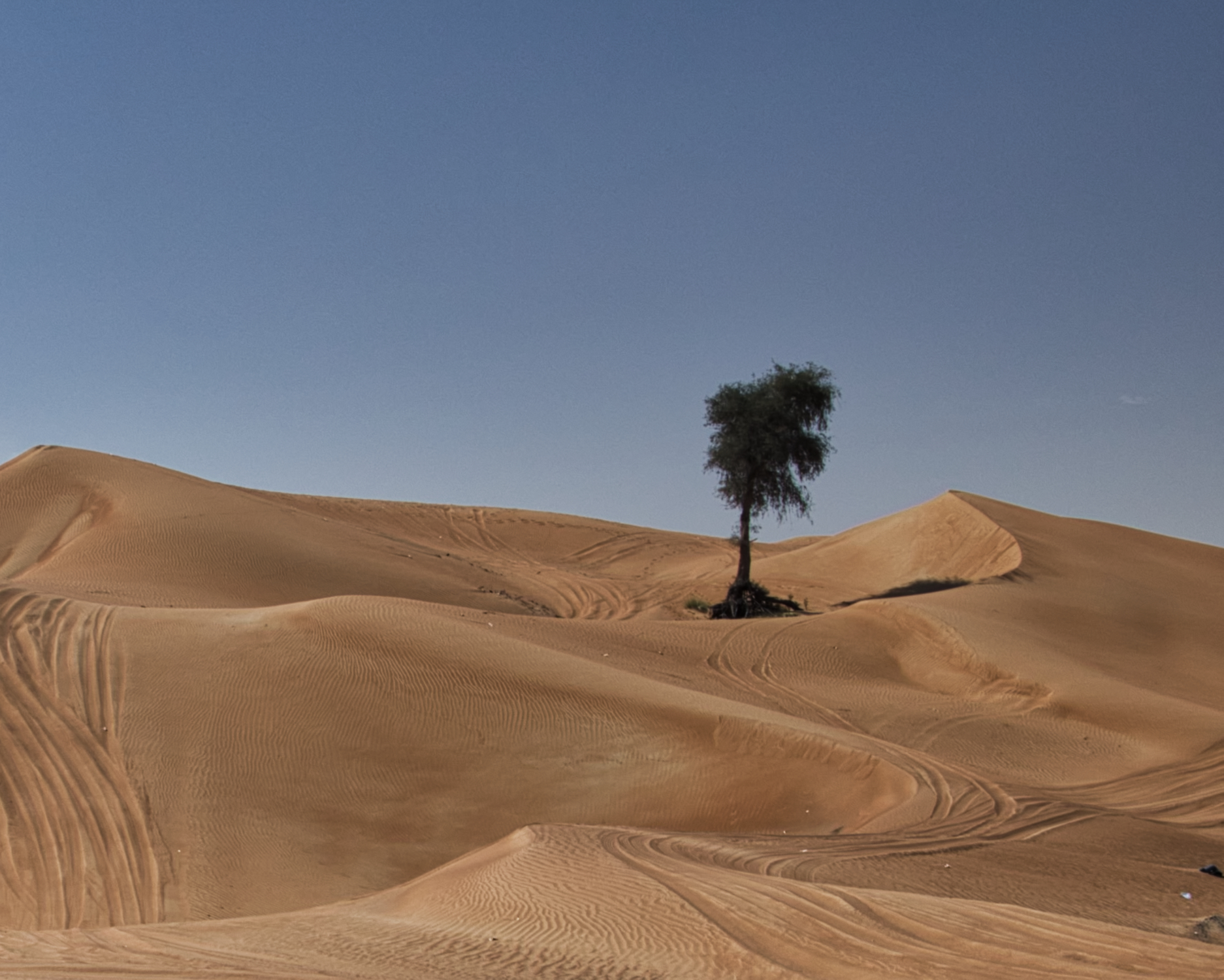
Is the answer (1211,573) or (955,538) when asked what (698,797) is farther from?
(1211,573)

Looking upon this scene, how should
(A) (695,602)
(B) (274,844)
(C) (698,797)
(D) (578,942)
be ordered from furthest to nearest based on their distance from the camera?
(A) (695,602) < (C) (698,797) < (B) (274,844) < (D) (578,942)

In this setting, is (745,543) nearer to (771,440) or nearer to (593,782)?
(771,440)

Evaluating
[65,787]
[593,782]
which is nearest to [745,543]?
[593,782]

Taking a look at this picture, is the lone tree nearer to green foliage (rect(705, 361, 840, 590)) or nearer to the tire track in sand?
green foliage (rect(705, 361, 840, 590))

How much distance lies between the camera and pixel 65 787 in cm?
1226

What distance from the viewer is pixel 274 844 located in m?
12.3

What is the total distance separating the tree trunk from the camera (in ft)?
96.1

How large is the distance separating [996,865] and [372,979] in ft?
22.4

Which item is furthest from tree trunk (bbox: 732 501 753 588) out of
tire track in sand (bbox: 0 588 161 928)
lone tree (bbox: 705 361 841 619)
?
tire track in sand (bbox: 0 588 161 928)

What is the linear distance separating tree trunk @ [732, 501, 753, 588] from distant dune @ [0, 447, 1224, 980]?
5.72 metres

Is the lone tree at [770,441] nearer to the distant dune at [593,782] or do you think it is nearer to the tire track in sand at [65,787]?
the distant dune at [593,782]

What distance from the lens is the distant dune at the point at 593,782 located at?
7.16 meters

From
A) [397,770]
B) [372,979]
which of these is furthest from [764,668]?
[372,979]

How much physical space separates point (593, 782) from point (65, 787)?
6.35m
